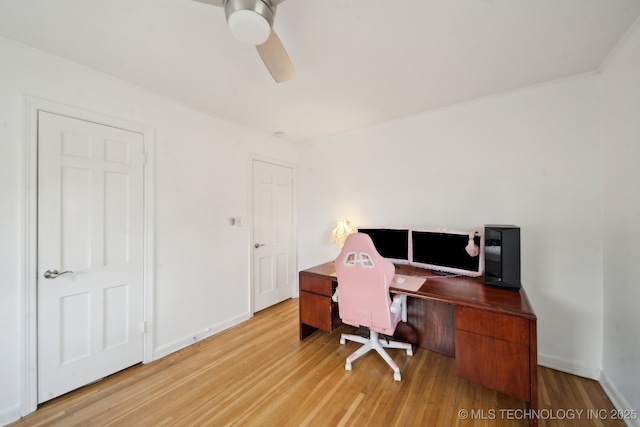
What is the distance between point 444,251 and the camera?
2.25 metres

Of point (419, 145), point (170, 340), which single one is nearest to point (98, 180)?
point (170, 340)

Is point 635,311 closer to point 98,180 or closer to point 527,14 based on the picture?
point 527,14

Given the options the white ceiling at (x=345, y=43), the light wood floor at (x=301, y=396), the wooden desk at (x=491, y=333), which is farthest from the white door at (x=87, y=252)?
the wooden desk at (x=491, y=333)

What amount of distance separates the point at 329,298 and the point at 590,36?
8.70 feet

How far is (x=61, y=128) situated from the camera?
1729 millimetres

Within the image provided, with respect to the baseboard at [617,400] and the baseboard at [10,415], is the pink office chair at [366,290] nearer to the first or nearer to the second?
the baseboard at [617,400]

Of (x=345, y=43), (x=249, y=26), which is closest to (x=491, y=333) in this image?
(x=345, y=43)

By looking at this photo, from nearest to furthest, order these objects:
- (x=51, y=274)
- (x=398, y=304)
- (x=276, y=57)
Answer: (x=276, y=57) < (x=51, y=274) < (x=398, y=304)

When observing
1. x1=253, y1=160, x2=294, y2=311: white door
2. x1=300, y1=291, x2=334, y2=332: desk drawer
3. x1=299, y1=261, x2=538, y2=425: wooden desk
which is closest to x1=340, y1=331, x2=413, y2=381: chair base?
x1=300, y1=291, x2=334, y2=332: desk drawer

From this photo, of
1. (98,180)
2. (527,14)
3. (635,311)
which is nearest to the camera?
(527,14)

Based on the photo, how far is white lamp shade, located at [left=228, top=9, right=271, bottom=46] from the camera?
1.03 m

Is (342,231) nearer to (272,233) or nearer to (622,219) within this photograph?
(272,233)

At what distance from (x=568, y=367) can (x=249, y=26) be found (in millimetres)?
3287

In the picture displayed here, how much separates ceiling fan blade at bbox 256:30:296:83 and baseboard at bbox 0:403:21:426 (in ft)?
8.88
